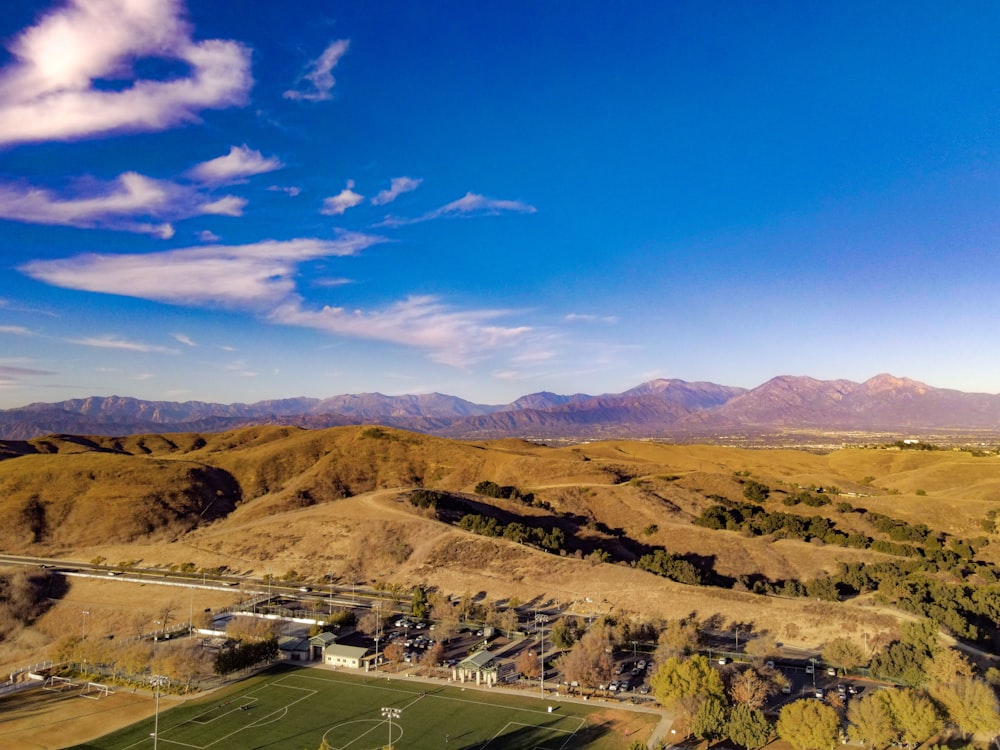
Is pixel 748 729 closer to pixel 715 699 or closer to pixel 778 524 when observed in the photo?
pixel 715 699

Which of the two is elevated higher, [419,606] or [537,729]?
[419,606]

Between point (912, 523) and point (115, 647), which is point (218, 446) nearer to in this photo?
point (115, 647)

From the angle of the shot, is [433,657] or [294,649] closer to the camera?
[433,657]

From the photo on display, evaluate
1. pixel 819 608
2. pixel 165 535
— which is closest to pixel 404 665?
pixel 819 608

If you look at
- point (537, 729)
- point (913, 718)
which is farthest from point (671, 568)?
point (913, 718)

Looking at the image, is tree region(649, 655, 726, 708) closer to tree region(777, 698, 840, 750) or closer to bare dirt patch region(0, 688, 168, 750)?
tree region(777, 698, 840, 750)

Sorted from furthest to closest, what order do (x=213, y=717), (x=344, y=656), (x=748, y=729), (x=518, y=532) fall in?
(x=518, y=532) < (x=344, y=656) < (x=213, y=717) < (x=748, y=729)
